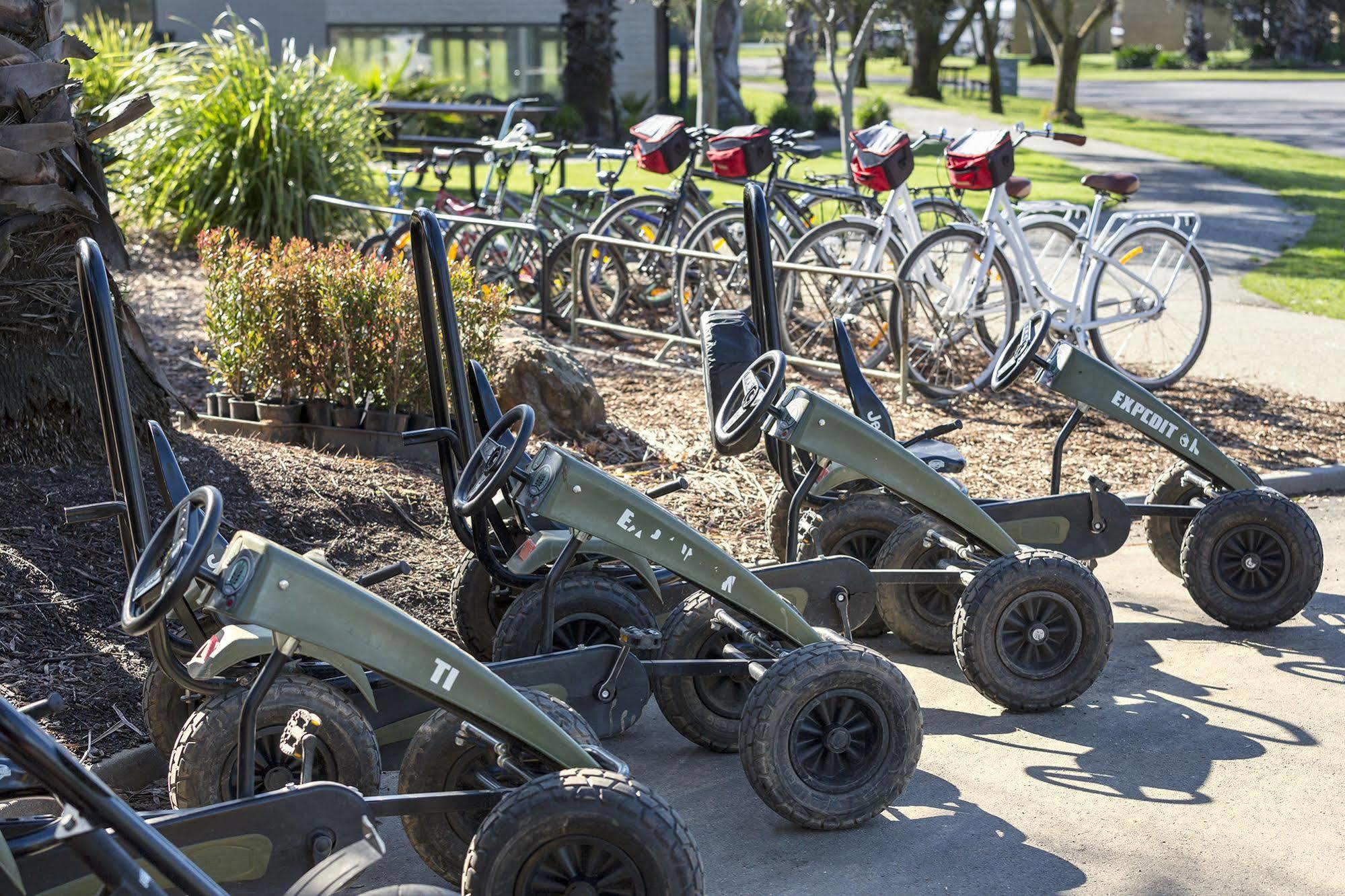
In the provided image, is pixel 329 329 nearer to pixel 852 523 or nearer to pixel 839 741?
pixel 852 523

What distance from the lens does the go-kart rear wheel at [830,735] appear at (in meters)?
3.80

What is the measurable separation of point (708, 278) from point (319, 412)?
→ 3420 mm

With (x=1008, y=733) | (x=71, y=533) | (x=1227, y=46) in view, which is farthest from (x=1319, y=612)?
(x=1227, y=46)

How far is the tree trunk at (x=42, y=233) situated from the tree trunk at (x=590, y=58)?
18.1m

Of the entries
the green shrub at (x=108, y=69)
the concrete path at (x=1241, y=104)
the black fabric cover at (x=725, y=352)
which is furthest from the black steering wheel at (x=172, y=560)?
the concrete path at (x=1241, y=104)

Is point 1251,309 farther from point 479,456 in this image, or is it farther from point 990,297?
point 479,456

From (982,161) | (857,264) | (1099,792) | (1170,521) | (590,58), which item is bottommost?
(1099,792)

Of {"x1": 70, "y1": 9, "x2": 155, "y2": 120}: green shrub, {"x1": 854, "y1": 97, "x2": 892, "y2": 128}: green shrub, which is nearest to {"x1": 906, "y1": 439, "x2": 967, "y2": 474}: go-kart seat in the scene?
{"x1": 70, "y1": 9, "x2": 155, "y2": 120}: green shrub

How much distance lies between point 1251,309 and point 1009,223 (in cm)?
346

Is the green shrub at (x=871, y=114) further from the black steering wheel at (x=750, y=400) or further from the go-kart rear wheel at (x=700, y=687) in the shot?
the go-kart rear wheel at (x=700, y=687)

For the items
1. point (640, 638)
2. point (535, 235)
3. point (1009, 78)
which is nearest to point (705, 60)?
point (535, 235)

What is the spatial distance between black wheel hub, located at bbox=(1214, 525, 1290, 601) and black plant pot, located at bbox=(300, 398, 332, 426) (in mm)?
3884

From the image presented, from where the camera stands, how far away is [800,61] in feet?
86.4

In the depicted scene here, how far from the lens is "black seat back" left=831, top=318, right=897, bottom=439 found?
5.33 meters
